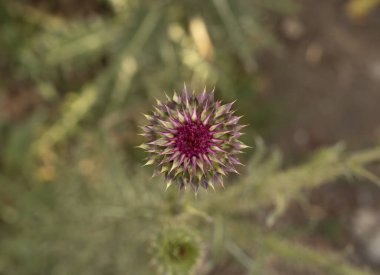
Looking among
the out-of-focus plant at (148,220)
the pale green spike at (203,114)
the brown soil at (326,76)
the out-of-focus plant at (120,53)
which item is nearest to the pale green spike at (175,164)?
the pale green spike at (203,114)

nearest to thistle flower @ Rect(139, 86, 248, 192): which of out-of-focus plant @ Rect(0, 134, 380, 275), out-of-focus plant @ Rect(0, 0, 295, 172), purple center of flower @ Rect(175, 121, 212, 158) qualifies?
purple center of flower @ Rect(175, 121, 212, 158)

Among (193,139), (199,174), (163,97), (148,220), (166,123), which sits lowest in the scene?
(199,174)

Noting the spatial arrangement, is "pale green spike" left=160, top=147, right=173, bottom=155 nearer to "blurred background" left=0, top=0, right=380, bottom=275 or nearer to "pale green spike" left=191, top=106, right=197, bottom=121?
"pale green spike" left=191, top=106, right=197, bottom=121

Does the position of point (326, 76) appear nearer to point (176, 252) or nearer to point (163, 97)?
point (163, 97)

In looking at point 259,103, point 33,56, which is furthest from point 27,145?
point 259,103

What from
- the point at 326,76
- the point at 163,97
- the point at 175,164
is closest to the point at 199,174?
the point at 175,164

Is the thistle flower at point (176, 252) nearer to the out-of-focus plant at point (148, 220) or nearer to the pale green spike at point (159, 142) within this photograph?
the out-of-focus plant at point (148, 220)

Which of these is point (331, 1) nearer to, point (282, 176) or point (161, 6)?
point (161, 6)
